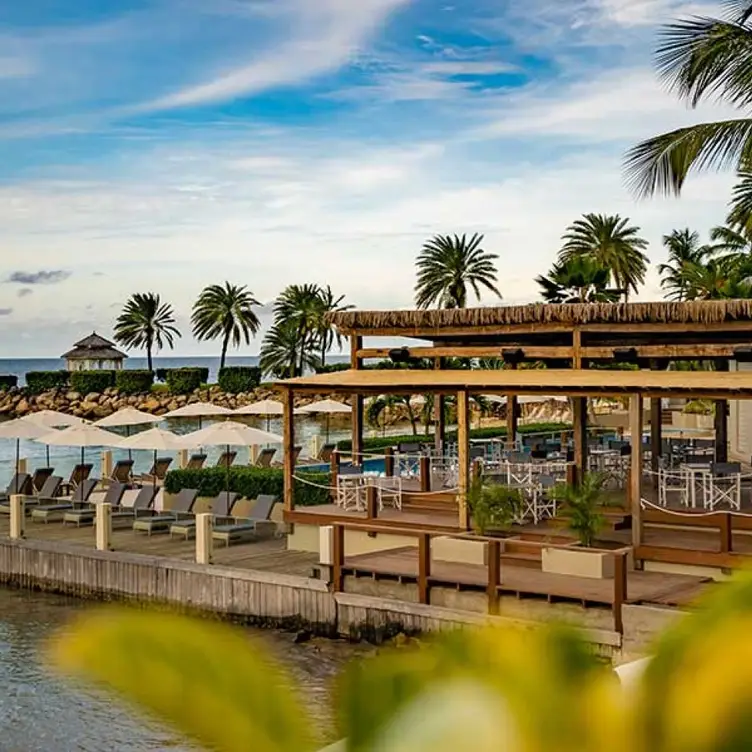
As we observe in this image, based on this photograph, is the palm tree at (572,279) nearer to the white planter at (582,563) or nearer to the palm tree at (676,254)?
the white planter at (582,563)

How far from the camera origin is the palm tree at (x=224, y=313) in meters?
74.5

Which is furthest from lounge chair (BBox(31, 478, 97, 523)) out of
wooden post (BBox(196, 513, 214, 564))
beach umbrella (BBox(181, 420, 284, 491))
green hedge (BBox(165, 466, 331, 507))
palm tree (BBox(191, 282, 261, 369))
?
palm tree (BBox(191, 282, 261, 369))

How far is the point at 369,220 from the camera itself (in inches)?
1903

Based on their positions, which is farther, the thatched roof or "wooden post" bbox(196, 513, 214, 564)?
"wooden post" bbox(196, 513, 214, 564)

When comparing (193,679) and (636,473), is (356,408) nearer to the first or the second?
(636,473)

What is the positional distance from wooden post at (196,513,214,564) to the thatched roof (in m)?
4.78

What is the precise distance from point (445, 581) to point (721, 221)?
4353 centimetres

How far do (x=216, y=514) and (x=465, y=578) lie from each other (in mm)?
6273

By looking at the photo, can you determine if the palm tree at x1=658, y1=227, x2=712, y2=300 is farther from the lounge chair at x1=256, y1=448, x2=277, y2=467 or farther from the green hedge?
the green hedge

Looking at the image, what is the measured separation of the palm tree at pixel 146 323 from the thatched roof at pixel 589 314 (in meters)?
65.2

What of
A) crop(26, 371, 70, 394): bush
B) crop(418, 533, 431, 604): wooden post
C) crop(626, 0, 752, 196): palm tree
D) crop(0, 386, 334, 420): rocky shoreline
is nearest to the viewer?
crop(418, 533, 431, 604): wooden post

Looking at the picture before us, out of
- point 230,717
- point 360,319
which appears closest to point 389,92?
point 360,319

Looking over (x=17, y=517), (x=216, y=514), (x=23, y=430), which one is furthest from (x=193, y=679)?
(x=23, y=430)

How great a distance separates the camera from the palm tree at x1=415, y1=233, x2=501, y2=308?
153ft
